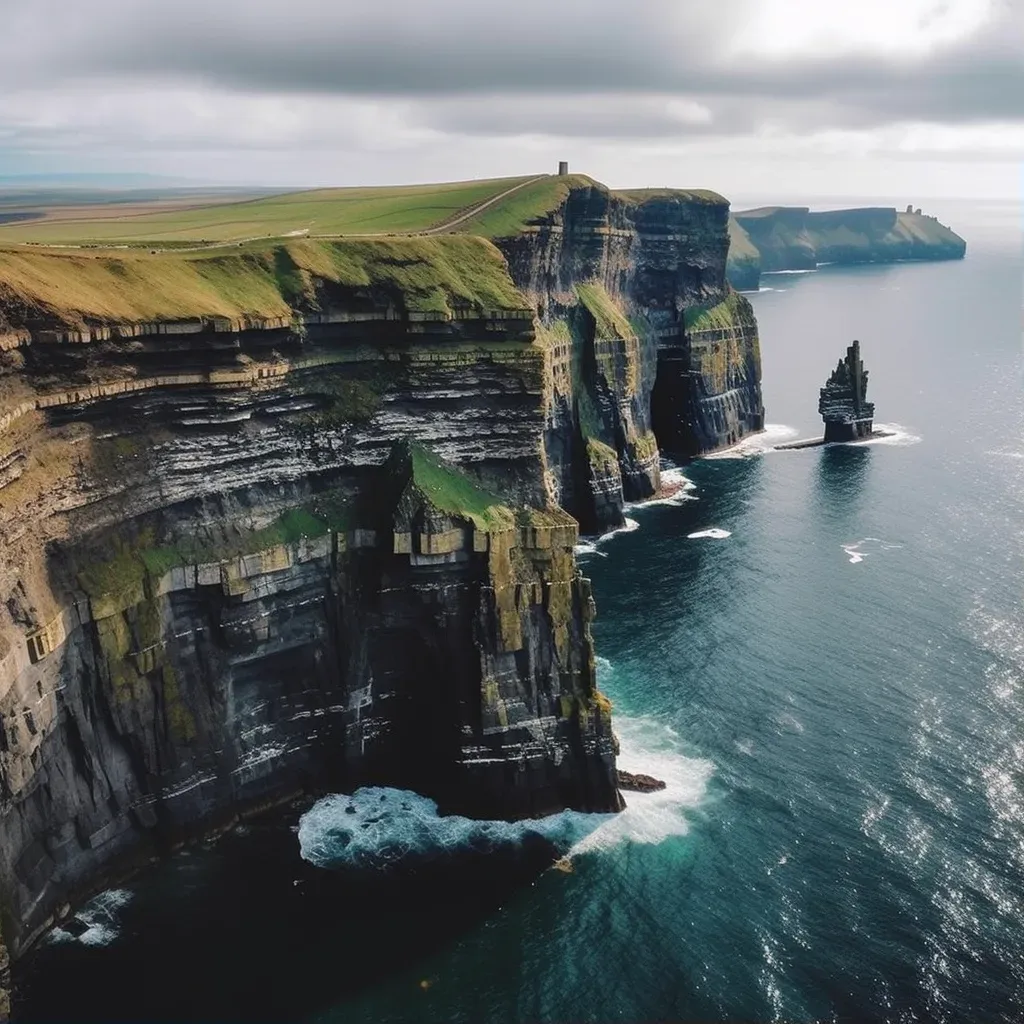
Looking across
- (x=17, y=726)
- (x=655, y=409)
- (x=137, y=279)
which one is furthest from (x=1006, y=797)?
(x=655, y=409)

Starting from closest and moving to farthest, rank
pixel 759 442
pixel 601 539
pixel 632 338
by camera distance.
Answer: pixel 601 539
pixel 632 338
pixel 759 442

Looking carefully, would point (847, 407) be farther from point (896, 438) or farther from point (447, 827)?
point (447, 827)

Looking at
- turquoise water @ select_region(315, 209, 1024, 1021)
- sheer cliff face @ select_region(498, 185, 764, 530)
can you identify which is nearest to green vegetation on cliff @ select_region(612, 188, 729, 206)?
sheer cliff face @ select_region(498, 185, 764, 530)

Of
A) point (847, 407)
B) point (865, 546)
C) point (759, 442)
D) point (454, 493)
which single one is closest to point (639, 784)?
point (454, 493)

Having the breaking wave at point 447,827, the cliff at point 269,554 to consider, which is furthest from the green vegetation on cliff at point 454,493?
the breaking wave at point 447,827

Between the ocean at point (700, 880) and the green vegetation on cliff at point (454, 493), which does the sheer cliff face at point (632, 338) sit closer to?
the ocean at point (700, 880)
